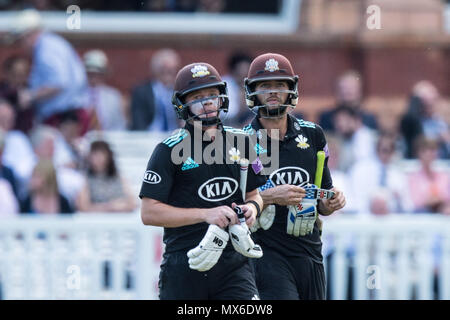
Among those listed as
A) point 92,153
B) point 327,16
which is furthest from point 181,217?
point 327,16

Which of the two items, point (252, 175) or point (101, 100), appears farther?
point (101, 100)

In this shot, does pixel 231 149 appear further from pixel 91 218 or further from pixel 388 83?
pixel 388 83

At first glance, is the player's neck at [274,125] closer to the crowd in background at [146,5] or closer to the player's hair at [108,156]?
the player's hair at [108,156]

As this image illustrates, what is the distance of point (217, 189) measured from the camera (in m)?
7.00

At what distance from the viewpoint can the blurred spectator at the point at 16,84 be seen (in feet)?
41.4

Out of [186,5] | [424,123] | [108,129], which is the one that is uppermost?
[186,5]

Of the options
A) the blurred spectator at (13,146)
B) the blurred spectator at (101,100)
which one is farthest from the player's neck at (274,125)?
the blurred spectator at (101,100)

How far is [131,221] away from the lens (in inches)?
411

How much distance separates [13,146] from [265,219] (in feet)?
17.4

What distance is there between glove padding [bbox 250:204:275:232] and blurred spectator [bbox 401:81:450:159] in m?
5.71

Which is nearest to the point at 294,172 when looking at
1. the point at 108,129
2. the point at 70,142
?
the point at 70,142

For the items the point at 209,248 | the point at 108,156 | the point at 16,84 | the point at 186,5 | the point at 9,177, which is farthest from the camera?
the point at 186,5

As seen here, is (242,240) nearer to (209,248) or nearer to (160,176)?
(209,248)

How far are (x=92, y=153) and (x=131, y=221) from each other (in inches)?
56.8
